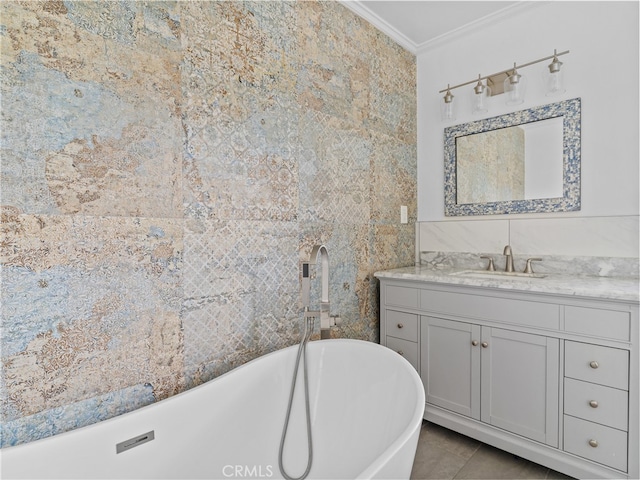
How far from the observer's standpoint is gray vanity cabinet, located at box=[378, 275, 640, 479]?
4.89 ft

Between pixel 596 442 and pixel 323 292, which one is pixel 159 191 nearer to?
pixel 323 292

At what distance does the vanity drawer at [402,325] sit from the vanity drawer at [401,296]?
0.20ft

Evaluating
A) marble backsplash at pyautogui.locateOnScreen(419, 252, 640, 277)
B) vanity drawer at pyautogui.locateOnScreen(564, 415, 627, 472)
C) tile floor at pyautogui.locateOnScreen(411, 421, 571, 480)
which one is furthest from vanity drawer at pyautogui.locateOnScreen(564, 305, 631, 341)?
tile floor at pyautogui.locateOnScreen(411, 421, 571, 480)

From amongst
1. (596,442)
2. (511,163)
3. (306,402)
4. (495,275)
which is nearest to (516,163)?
(511,163)

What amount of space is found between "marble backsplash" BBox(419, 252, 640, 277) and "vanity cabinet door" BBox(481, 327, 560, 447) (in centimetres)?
65

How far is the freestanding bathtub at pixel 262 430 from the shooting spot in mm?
983

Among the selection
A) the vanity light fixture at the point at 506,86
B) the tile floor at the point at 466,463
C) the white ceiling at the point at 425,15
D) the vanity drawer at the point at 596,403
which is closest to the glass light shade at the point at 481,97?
the vanity light fixture at the point at 506,86

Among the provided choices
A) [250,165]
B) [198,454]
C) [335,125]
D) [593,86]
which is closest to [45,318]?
[198,454]

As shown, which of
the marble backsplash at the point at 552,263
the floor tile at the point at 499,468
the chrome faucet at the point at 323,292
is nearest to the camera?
the chrome faucet at the point at 323,292

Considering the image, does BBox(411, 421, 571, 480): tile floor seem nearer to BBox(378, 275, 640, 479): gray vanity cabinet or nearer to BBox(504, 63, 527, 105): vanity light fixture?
BBox(378, 275, 640, 479): gray vanity cabinet

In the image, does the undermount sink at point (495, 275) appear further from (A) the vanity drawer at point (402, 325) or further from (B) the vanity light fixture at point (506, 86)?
(B) the vanity light fixture at point (506, 86)

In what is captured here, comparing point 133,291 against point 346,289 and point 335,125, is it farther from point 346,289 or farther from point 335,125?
point 335,125

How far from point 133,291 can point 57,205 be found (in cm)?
39

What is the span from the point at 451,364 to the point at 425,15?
228 cm
